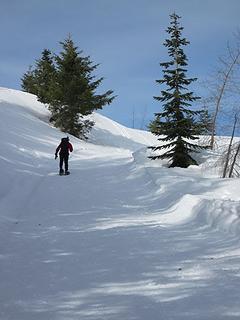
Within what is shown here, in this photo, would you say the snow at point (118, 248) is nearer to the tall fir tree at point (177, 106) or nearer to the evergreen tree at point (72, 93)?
the tall fir tree at point (177, 106)

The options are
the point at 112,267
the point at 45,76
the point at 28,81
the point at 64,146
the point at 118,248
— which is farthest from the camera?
the point at 28,81

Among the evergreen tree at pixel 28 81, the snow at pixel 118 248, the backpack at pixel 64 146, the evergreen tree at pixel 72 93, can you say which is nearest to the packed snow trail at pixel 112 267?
the snow at pixel 118 248

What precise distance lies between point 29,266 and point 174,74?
16749mm

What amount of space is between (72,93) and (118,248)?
2984cm

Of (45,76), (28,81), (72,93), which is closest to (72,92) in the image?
(72,93)

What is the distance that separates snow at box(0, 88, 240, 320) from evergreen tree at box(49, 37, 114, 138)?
20.5m

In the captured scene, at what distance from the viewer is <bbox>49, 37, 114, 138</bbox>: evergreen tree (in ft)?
117

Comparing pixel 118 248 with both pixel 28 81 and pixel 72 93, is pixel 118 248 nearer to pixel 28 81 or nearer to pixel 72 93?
pixel 72 93

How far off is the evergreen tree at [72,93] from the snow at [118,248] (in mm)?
20506

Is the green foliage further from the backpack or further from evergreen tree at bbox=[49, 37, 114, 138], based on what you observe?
the backpack

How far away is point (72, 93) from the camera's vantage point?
35.6 metres

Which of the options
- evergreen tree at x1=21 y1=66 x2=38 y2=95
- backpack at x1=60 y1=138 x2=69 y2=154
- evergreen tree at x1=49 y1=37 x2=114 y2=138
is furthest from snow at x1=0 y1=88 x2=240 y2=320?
evergreen tree at x1=21 y1=66 x2=38 y2=95

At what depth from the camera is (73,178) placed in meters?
16.1

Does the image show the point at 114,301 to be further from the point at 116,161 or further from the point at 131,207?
the point at 116,161
